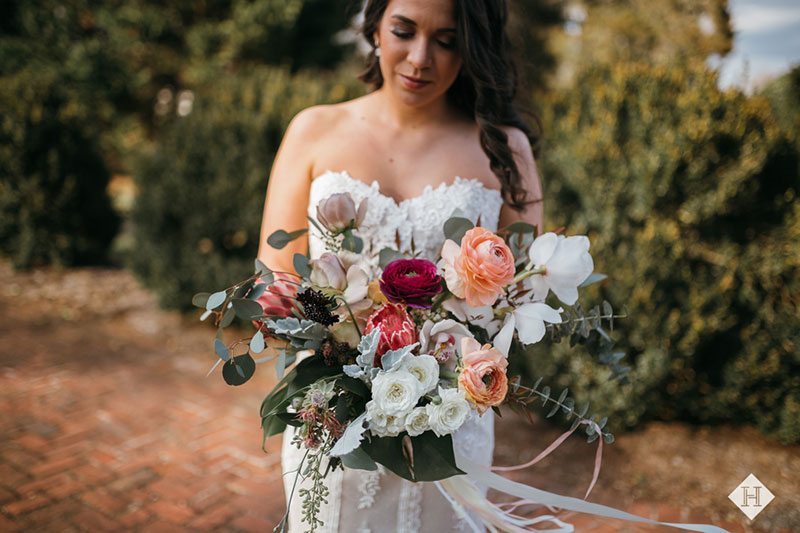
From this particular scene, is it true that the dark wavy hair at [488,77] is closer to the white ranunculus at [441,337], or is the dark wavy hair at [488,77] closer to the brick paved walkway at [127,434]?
the white ranunculus at [441,337]

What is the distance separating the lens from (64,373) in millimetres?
5059

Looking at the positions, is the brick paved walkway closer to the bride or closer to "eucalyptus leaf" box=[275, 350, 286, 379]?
the bride

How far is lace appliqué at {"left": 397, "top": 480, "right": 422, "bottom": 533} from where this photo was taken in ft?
Result: 6.01

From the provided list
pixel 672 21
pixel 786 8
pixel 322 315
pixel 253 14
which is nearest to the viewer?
pixel 322 315

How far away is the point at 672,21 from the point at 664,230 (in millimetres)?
11996

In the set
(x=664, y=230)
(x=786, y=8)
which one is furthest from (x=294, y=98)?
(x=786, y=8)

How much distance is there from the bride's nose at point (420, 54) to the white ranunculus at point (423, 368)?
3.43 ft

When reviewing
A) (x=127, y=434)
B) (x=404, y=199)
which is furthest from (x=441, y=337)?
(x=127, y=434)

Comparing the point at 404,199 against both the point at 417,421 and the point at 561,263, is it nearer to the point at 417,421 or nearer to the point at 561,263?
the point at 561,263

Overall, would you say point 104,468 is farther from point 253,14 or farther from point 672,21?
point 672,21

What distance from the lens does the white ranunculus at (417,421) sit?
1.23 meters

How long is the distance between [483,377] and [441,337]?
0.13m

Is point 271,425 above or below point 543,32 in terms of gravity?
below

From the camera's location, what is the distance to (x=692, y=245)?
13.9 ft
